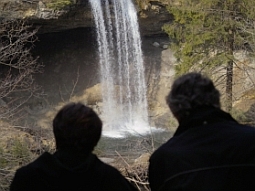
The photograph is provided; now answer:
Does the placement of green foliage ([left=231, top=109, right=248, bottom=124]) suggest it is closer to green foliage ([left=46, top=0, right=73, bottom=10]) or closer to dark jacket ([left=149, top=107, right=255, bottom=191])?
green foliage ([left=46, top=0, right=73, bottom=10])

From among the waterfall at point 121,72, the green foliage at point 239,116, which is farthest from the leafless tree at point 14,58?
the green foliage at point 239,116

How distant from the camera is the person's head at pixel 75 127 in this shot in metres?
Result: 1.73

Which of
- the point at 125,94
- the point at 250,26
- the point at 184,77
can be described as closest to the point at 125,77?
the point at 125,94

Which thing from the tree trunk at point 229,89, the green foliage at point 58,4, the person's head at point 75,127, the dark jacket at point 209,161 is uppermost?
the person's head at point 75,127

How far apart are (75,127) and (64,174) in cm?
20

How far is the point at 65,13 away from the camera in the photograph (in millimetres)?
13945

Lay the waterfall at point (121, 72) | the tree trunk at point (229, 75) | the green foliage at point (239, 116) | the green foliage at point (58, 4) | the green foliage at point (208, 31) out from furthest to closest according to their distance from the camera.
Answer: the waterfall at point (121, 72)
the green foliage at point (58, 4)
the tree trunk at point (229, 75)
the green foliage at point (208, 31)
the green foliage at point (239, 116)

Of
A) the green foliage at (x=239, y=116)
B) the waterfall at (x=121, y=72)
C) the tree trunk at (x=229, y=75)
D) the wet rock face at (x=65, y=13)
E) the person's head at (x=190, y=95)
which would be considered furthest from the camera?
the waterfall at (x=121, y=72)

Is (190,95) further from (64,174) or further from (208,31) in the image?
(208,31)

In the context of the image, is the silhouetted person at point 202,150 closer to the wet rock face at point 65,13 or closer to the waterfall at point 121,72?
the wet rock face at point 65,13

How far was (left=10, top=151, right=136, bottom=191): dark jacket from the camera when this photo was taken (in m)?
1.73

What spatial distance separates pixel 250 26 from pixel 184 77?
1003cm

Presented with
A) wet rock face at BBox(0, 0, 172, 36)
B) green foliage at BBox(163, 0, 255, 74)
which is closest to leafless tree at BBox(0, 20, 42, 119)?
wet rock face at BBox(0, 0, 172, 36)

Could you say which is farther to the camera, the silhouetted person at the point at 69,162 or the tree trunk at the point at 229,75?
the tree trunk at the point at 229,75
